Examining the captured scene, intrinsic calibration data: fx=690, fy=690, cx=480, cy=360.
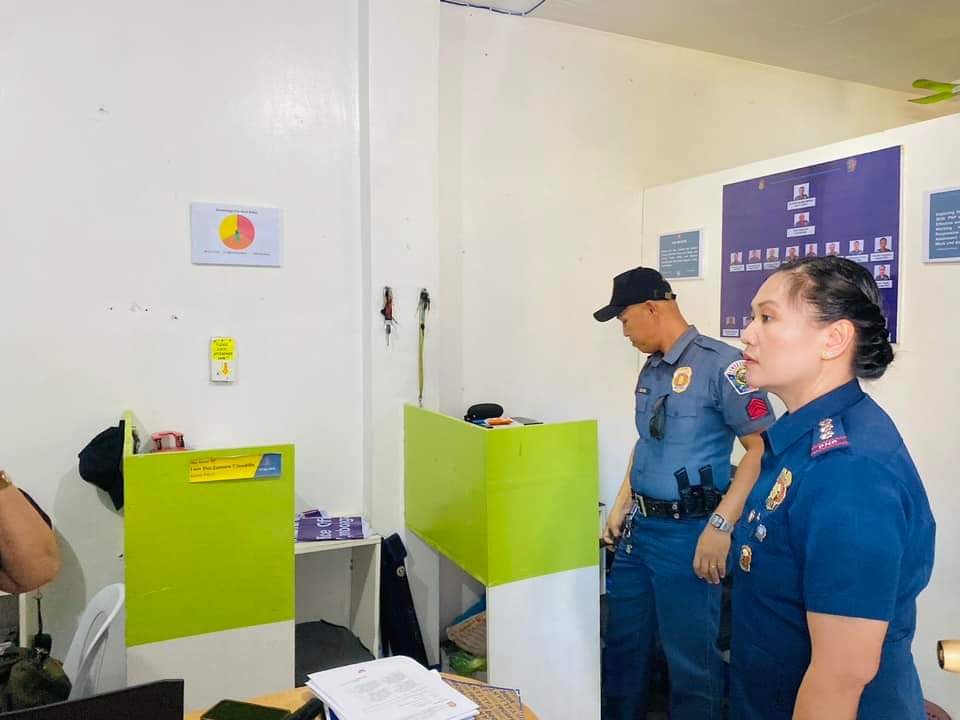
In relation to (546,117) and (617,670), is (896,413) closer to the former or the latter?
(617,670)

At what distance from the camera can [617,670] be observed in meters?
2.40

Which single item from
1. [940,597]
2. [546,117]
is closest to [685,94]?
[546,117]

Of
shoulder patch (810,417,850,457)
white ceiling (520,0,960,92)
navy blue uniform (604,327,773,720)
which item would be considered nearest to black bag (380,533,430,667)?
navy blue uniform (604,327,773,720)

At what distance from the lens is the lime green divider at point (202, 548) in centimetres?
190

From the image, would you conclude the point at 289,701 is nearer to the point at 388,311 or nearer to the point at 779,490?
the point at 779,490

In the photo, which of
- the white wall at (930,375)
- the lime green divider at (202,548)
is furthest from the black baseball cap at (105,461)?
the white wall at (930,375)

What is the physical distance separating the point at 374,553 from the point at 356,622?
0.39m

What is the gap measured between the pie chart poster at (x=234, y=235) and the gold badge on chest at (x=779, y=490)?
6.19ft

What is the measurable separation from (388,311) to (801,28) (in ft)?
7.38

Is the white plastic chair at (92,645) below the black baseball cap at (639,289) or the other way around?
below

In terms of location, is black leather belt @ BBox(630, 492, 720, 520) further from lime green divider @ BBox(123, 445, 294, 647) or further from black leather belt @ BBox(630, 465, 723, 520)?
lime green divider @ BBox(123, 445, 294, 647)

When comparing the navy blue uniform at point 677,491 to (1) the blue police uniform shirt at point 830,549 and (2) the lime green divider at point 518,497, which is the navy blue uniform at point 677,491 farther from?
(1) the blue police uniform shirt at point 830,549

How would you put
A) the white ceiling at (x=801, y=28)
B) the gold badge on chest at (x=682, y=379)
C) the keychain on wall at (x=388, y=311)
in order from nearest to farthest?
the gold badge on chest at (x=682, y=379) → the keychain on wall at (x=388, y=311) → the white ceiling at (x=801, y=28)

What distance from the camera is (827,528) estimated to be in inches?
43.4
